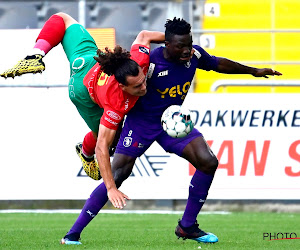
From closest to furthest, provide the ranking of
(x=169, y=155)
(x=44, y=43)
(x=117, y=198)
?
(x=117, y=198)
(x=44, y=43)
(x=169, y=155)

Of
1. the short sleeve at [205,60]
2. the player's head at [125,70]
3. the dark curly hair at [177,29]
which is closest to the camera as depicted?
the player's head at [125,70]

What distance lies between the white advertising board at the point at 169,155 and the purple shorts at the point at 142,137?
362cm

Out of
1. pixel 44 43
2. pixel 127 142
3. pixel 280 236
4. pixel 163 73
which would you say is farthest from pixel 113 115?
pixel 280 236

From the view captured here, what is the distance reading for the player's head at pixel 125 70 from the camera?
6723 mm

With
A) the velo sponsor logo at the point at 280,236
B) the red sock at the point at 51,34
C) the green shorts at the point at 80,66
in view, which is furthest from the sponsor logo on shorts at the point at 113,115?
the velo sponsor logo at the point at 280,236

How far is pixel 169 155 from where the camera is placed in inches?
437

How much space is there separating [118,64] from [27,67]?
0.98m

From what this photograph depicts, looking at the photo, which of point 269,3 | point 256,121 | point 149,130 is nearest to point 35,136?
point 256,121

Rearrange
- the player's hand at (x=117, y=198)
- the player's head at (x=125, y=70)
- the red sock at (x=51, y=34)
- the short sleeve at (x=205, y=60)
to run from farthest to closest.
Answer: the red sock at (x=51, y=34) < the short sleeve at (x=205, y=60) < the player's head at (x=125, y=70) < the player's hand at (x=117, y=198)

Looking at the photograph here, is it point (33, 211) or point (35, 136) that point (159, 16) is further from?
point (33, 211)

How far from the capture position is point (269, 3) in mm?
13945

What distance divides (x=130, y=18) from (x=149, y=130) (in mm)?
5792

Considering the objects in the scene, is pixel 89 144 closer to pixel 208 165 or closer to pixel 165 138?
pixel 165 138

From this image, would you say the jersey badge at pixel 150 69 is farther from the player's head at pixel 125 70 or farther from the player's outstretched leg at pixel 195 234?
the player's outstretched leg at pixel 195 234
